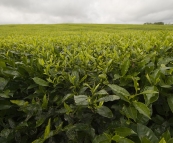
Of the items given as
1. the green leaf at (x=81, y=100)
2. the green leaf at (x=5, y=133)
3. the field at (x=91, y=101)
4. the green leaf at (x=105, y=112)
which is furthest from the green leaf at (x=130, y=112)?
the green leaf at (x=5, y=133)

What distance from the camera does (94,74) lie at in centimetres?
189

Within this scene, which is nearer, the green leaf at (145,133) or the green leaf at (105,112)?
the green leaf at (145,133)

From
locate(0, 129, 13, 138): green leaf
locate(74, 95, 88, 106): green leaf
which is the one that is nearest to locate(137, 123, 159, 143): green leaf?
locate(74, 95, 88, 106): green leaf

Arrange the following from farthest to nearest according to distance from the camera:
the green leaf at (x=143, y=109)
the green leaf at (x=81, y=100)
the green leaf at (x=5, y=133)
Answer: the green leaf at (x=5, y=133), the green leaf at (x=81, y=100), the green leaf at (x=143, y=109)

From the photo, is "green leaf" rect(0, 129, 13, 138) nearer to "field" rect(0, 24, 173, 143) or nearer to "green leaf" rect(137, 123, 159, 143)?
"field" rect(0, 24, 173, 143)

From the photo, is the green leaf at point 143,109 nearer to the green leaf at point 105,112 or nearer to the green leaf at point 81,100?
the green leaf at point 105,112

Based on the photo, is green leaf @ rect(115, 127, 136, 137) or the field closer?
green leaf @ rect(115, 127, 136, 137)

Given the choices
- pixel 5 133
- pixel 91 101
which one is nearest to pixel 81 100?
pixel 91 101

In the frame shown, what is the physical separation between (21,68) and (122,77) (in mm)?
1093

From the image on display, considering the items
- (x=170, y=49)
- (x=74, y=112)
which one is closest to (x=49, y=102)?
(x=74, y=112)

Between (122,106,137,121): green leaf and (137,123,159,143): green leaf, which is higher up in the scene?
(122,106,137,121): green leaf

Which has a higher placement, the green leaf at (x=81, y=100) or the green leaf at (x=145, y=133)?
the green leaf at (x=81, y=100)

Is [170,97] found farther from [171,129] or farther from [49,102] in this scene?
[49,102]

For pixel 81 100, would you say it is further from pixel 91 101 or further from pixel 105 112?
pixel 105 112
